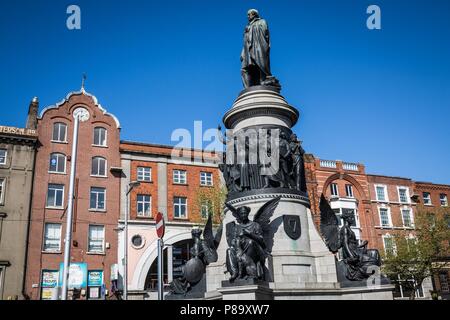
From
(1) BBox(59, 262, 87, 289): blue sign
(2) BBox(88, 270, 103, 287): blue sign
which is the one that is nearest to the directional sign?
(1) BBox(59, 262, 87, 289): blue sign

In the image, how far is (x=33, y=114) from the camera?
38.4m

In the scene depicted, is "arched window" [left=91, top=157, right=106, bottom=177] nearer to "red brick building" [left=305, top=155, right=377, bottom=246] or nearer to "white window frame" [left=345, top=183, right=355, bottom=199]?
Result: "red brick building" [left=305, top=155, right=377, bottom=246]

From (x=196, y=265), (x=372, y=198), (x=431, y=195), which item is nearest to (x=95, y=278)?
(x=196, y=265)

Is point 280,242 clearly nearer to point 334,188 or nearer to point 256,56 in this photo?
point 256,56

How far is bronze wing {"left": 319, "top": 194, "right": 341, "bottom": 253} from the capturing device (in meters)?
12.4

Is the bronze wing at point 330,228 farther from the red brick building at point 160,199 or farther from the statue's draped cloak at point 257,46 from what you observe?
the red brick building at point 160,199

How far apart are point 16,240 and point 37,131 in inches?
381

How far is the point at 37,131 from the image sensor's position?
37.1 meters

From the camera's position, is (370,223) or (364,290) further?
(370,223)

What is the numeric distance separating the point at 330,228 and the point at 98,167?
1168 inches

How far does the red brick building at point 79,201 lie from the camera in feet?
111

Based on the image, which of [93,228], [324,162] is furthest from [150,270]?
[324,162]

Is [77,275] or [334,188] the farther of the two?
[334,188]

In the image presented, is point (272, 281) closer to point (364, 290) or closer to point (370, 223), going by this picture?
point (364, 290)
